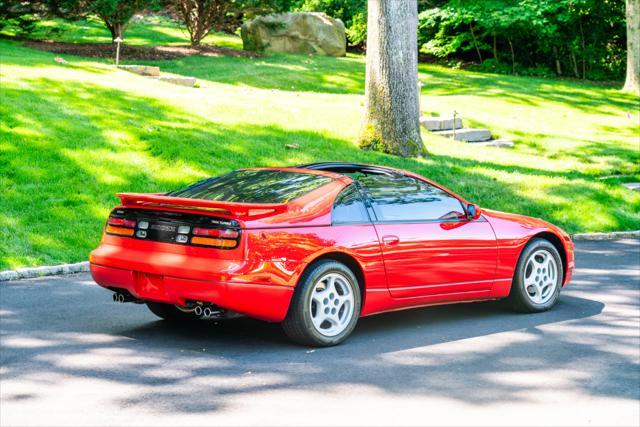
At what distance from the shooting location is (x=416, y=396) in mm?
6559

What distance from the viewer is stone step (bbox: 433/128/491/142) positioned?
2198 cm

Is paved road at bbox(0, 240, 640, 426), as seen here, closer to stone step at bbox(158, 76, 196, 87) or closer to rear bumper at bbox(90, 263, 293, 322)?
rear bumper at bbox(90, 263, 293, 322)

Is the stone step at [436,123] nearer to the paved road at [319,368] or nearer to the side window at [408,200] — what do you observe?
the paved road at [319,368]

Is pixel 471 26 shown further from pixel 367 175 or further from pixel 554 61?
pixel 367 175

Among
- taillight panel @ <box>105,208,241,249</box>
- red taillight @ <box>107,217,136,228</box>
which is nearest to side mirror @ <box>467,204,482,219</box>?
taillight panel @ <box>105,208,241,249</box>

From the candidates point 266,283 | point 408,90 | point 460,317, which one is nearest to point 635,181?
point 408,90

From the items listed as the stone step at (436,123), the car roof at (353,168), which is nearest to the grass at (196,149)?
the stone step at (436,123)

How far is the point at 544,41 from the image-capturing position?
40844 millimetres

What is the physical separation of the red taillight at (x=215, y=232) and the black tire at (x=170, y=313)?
1.40 m

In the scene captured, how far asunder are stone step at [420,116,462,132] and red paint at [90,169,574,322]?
511 inches

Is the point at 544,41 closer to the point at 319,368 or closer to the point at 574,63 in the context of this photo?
the point at 574,63

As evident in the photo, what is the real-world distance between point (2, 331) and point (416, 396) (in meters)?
3.66

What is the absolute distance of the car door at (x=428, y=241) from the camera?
8352mm

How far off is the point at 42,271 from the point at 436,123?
506 inches
